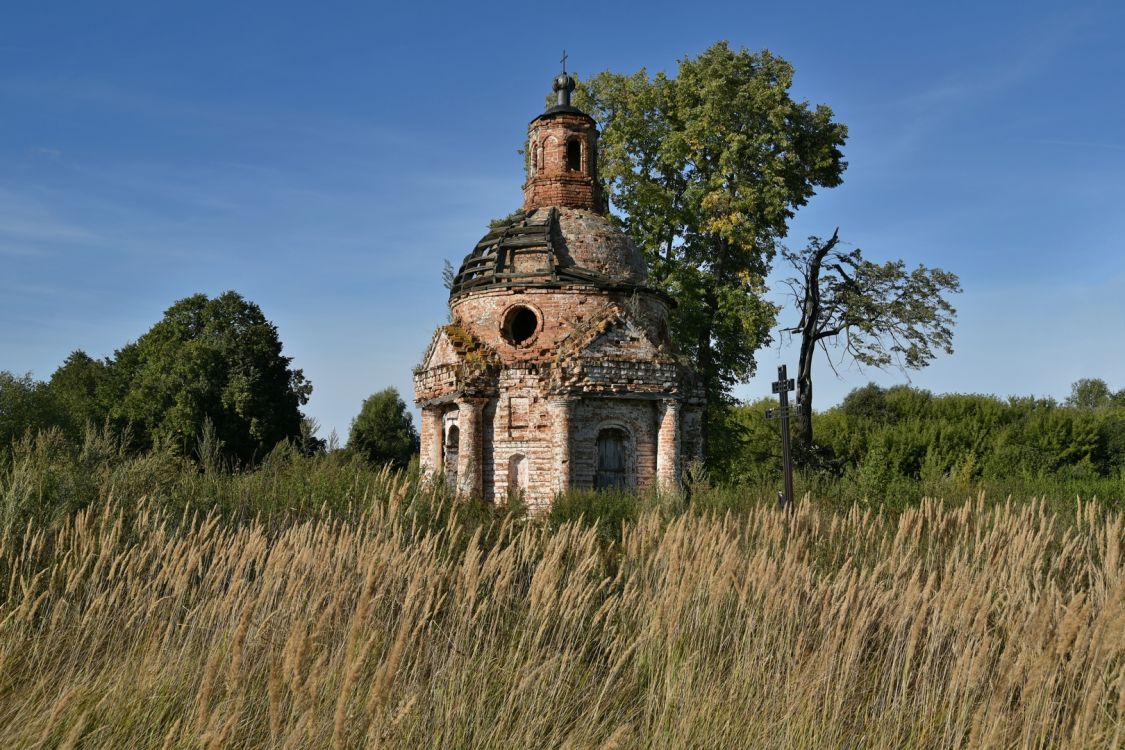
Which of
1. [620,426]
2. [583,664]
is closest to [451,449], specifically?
[620,426]

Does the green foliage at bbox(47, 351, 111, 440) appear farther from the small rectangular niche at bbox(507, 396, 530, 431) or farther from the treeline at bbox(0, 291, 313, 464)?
the small rectangular niche at bbox(507, 396, 530, 431)

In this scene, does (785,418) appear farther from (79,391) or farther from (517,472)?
(79,391)

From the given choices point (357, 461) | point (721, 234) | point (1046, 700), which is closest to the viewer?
point (1046, 700)

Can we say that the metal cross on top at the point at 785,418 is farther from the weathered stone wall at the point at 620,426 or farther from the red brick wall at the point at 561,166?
the red brick wall at the point at 561,166

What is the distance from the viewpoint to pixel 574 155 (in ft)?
68.1

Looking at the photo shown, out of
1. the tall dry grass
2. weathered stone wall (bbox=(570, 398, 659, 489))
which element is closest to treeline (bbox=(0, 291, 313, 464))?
weathered stone wall (bbox=(570, 398, 659, 489))

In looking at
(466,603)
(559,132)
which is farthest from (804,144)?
(466,603)

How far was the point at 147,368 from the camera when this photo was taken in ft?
107

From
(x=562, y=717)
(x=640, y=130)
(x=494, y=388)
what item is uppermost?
(x=640, y=130)

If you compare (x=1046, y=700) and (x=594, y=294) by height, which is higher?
(x=594, y=294)

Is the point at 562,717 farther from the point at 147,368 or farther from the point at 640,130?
the point at 147,368

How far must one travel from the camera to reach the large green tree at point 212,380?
31.4 meters

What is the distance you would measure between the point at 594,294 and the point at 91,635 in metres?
14.3

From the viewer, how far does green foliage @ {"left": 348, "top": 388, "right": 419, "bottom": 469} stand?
44750 millimetres
